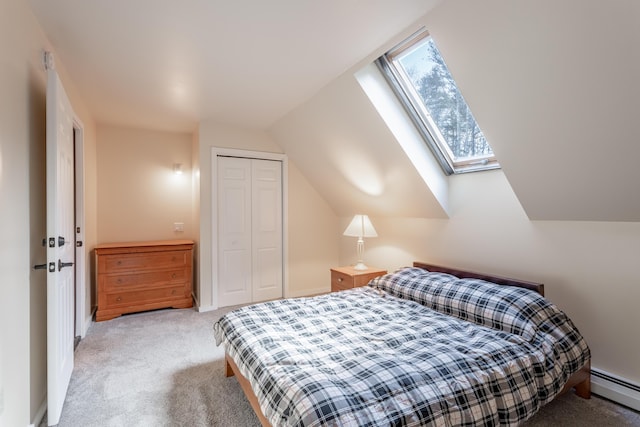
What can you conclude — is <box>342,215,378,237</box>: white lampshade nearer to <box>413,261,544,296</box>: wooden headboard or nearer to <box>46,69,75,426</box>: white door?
<box>413,261,544,296</box>: wooden headboard

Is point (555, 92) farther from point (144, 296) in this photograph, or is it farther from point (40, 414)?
point (144, 296)

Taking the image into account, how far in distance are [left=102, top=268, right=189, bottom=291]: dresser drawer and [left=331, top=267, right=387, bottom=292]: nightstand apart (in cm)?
185

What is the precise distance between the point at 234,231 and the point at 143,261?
1081 mm

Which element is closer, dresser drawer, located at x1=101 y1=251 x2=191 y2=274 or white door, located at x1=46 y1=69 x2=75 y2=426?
white door, located at x1=46 y1=69 x2=75 y2=426


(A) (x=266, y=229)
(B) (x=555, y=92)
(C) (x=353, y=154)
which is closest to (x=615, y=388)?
(B) (x=555, y=92)

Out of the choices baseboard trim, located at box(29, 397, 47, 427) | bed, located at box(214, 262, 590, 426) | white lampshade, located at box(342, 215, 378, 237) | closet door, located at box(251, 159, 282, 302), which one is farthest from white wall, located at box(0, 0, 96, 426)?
white lampshade, located at box(342, 215, 378, 237)

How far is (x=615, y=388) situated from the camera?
2.02m

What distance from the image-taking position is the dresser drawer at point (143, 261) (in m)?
3.54

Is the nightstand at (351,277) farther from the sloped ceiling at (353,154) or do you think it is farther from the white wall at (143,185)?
the white wall at (143,185)

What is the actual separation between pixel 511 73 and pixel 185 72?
2.30 m

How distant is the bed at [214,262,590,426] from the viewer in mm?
1308

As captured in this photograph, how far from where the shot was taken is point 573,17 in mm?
1430

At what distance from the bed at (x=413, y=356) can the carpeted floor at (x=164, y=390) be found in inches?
6.2

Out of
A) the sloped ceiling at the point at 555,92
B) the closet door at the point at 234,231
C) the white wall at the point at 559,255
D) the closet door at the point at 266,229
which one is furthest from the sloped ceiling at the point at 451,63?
the closet door at the point at 266,229
